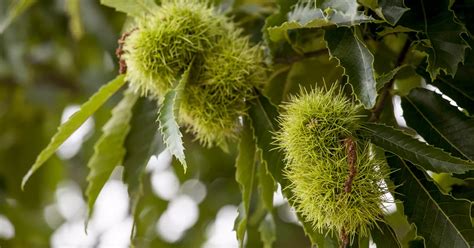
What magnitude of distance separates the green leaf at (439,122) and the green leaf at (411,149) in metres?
0.09

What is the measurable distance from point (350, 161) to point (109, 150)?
50 centimetres

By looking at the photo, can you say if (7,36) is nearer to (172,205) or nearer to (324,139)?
(172,205)

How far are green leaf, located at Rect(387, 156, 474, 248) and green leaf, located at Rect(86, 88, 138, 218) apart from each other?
1.54ft

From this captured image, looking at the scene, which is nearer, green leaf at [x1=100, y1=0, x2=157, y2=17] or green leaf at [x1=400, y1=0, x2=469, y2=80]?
green leaf at [x1=400, y1=0, x2=469, y2=80]

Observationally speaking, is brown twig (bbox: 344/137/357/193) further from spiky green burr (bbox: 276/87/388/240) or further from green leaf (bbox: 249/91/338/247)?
green leaf (bbox: 249/91/338/247)

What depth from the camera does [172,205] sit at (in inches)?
90.9

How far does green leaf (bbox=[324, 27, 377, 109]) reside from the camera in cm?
87

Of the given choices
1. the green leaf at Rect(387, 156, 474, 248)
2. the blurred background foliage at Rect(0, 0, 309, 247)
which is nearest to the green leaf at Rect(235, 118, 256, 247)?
the green leaf at Rect(387, 156, 474, 248)

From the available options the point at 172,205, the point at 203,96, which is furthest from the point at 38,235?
the point at 203,96

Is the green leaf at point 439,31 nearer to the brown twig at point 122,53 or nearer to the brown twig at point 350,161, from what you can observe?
the brown twig at point 350,161

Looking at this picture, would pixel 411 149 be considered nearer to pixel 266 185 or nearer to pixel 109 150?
pixel 266 185

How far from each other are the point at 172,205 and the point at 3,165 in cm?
55

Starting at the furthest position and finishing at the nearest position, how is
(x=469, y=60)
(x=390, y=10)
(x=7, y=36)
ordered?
(x=7, y=36), (x=469, y=60), (x=390, y=10)

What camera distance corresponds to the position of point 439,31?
0.94m
